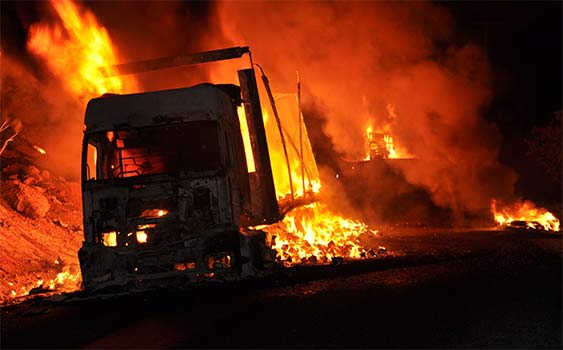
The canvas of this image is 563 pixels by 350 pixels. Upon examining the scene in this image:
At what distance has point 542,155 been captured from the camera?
2434 cm

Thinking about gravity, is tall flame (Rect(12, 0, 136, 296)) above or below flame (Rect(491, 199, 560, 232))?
above

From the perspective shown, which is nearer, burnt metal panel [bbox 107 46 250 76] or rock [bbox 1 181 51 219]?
burnt metal panel [bbox 107 46 250 76]

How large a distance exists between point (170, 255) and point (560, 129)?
21.8 m

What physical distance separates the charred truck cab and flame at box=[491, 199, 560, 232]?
1161 centimetres

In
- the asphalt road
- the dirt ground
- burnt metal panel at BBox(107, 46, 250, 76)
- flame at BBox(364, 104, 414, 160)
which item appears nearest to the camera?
the asphalt road

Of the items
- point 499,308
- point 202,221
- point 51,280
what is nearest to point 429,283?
point 499,308

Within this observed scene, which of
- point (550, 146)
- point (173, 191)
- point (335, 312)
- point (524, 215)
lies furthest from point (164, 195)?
point (550, 146)

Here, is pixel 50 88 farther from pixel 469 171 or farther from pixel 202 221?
pixel 469 171

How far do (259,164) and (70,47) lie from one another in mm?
8161

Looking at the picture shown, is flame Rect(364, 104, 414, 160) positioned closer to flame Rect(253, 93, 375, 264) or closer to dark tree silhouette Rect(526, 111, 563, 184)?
dark tree silhouette Rect(526, 111, 563, 184)

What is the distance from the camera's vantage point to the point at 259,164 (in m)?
8.77

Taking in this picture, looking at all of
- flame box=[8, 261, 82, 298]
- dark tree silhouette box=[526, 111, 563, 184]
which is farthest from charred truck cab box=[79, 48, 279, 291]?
dark tree silhouette box=[526, 111, 563, 184]

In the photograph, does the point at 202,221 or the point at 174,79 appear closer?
the point at 202,221

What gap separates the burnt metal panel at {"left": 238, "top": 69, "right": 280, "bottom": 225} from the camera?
8.73 meters
